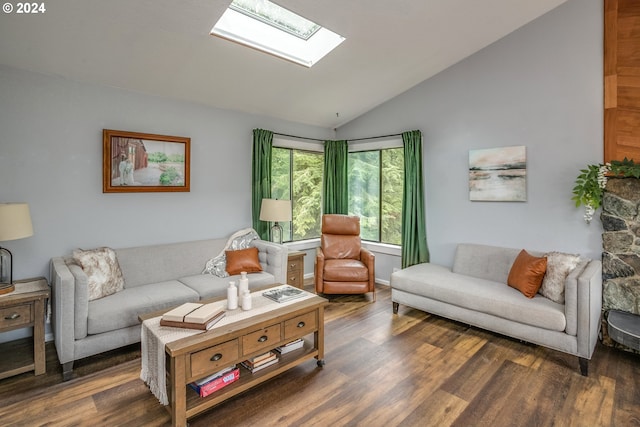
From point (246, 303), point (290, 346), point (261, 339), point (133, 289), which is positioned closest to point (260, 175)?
point (133, 289)

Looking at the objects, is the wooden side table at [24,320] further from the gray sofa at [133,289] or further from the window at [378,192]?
the window at [378,192]

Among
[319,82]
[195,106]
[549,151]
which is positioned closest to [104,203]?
[195,106]

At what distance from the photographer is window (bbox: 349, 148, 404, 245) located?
471 cm

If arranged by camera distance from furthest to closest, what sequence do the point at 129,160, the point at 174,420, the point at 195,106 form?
the point at 195,106
the point at 129,160
the point at 174,420

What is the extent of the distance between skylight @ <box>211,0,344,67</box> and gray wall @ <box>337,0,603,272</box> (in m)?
1.66

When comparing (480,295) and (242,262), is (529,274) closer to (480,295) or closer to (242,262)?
(480,295)

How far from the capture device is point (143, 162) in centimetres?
336

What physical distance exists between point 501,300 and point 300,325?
5.94ft

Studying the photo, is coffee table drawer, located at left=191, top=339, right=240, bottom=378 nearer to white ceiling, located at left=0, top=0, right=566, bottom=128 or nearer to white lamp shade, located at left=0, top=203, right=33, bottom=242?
white lamp shade, located at left=0, top=203, right=33, bottom=242

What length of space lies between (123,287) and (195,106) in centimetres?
210

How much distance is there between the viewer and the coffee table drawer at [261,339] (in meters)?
2.09

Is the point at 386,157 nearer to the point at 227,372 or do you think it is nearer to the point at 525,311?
the point at 525,311

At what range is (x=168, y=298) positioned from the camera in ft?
9.29

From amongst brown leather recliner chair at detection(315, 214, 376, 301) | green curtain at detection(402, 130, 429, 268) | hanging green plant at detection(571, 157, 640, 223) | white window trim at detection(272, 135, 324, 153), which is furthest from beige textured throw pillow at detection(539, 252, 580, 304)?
white window trim at detection(272, 135, 324, 153)
